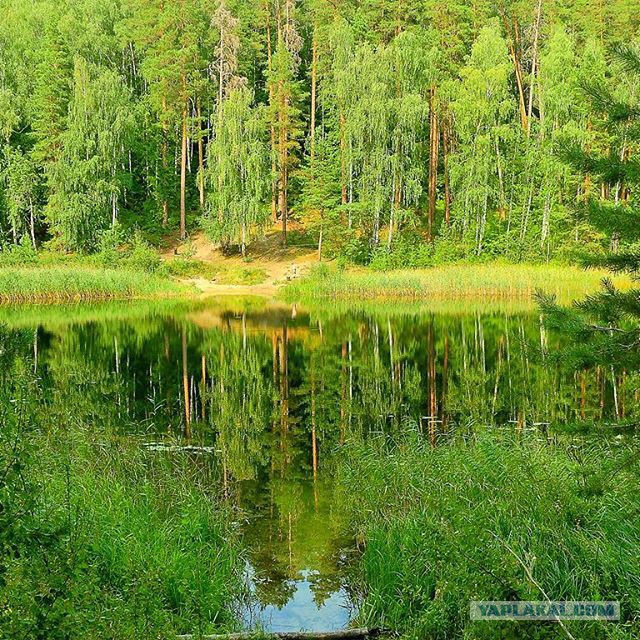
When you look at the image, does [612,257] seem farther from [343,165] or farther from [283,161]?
[283,161]

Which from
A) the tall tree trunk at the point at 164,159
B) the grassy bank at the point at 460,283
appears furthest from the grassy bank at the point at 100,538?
the tall tree trunk at the point at 164,159

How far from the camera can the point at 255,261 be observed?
1556 inches

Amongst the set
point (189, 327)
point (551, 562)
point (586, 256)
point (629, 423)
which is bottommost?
point (189, 327)

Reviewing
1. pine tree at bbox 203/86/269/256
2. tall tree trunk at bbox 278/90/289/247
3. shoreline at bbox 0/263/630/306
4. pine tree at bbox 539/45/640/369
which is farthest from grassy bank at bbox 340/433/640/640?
tall tree trunk at bbox 278/90/289/247

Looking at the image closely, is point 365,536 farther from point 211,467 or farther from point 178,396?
point 178,396

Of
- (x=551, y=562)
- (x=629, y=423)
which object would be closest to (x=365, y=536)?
(x=551, y=562)

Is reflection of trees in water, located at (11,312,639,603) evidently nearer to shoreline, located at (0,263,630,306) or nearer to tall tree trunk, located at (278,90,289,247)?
shoreline, located at (0,263,630,306)

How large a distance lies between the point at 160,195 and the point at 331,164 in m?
11.3

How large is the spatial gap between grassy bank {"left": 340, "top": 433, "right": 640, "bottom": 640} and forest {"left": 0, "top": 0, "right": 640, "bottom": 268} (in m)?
27.2

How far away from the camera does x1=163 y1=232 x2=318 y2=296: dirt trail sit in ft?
118

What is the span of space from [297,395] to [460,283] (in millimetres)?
17820

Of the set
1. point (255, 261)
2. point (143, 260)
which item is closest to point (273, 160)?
point (255, 261)

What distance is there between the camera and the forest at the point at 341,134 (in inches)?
1427

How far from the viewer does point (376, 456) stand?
27.9 ft
